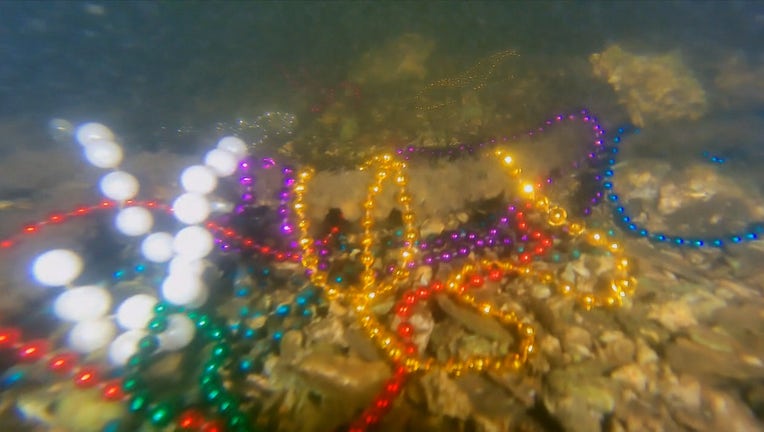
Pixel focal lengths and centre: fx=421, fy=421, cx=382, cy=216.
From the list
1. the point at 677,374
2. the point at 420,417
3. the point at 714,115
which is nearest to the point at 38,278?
the point at 420,417

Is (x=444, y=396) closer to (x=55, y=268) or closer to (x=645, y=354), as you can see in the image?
(x=645, y=354)

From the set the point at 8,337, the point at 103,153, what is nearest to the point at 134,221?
the point at 103,153

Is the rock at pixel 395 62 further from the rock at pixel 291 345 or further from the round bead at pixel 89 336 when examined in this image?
the round bead at pixel 89 336

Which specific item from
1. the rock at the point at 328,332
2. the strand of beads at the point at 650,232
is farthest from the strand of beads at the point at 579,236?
the rock at the point at 328,332

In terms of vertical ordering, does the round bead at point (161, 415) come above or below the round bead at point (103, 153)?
below

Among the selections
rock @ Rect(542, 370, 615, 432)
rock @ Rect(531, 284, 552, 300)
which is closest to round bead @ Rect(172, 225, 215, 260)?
rock @ Rect(531, 284, 552, 300)

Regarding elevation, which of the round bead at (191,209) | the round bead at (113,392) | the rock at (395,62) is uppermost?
the rock at (395,62)
